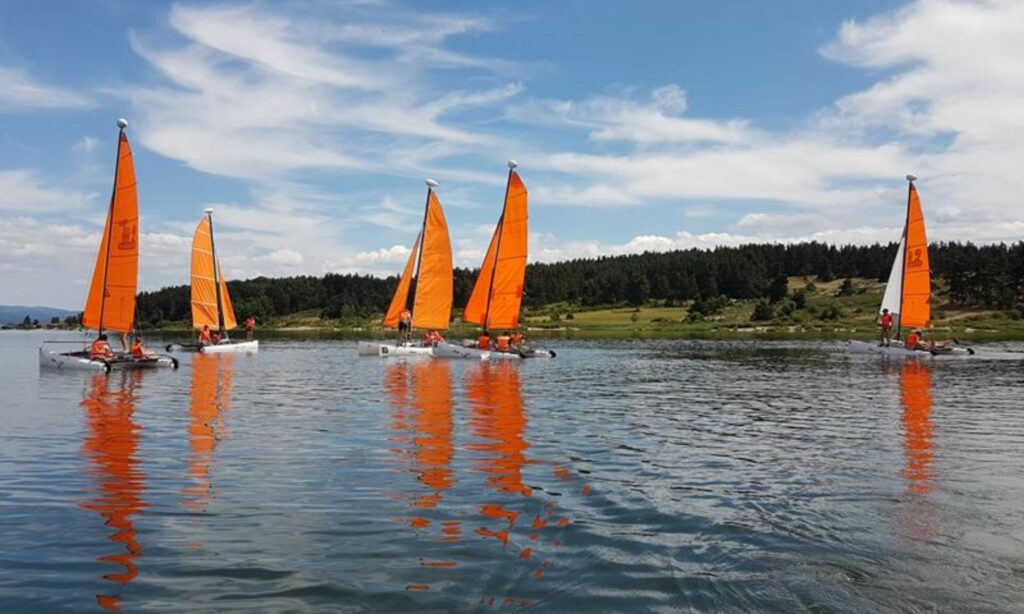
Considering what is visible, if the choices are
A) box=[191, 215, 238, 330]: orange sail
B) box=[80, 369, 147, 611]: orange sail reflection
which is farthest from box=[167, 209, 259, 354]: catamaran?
box=[80, 369, 147, 611]: orange sail reflection

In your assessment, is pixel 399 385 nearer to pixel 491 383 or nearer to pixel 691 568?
pixel 491 383

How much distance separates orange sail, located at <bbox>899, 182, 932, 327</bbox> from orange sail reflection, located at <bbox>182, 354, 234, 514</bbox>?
60.2m

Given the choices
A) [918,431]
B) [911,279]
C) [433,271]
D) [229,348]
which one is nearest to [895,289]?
[911,279]

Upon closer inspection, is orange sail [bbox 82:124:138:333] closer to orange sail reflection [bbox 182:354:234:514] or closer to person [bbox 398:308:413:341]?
orange sail reflection [bbox 182:354:234:514]

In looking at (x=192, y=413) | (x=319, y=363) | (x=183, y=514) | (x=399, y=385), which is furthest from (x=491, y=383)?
(x=183, y=514)

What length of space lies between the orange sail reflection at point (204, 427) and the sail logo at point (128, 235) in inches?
369

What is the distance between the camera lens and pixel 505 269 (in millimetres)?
66750

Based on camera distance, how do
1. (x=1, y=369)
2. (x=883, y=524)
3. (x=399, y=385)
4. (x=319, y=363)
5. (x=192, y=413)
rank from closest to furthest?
(x=883, y=524), (x=192, y=413), (x=399, y=385), (x=1, y=369), (x=319, y=363)

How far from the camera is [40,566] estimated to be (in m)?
11.0

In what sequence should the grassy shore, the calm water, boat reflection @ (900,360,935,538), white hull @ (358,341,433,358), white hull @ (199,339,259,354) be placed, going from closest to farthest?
1. the calm water
2. boat reflection @ (900,360,935,538)
3. white hull @ (358,341,433,358)
4. white hull @ (199,339,259,354)
5. the grassy shore

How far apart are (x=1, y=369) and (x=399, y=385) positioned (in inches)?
1369

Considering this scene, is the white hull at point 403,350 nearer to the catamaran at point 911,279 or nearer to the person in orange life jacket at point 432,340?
the person in orange life jacket at point 432,340

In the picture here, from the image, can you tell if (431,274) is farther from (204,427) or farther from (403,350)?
(204,427)

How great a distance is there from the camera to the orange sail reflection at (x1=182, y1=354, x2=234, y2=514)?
1556cm
